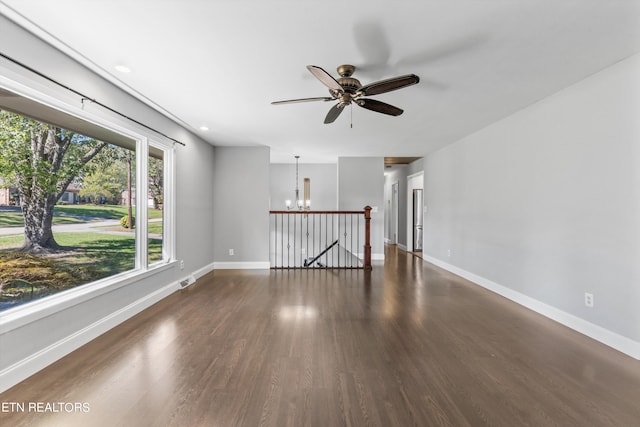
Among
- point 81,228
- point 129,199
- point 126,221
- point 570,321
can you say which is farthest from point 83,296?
point 570,321

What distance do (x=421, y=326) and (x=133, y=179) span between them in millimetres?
3621

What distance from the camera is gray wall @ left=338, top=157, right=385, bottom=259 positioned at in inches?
273

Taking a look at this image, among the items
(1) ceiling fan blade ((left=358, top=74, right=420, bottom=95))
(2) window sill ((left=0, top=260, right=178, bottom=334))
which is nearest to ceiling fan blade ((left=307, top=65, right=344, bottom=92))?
(1) ceiling fan blade ((left=358, top=74, right=420, bottom=95))

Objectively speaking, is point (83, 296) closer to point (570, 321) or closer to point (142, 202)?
point (142, 202)

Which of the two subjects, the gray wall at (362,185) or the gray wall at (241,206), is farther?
the gray wall at (362,185)

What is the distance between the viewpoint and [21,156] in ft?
6.88

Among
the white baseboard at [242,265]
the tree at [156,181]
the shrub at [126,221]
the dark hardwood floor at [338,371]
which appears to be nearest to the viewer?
the dark hardwood floor at [338,371]

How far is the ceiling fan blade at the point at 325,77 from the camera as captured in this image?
207 cm

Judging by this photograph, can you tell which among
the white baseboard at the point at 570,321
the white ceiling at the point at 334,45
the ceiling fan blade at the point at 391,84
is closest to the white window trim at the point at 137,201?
the white ceiling at the point at 334,45

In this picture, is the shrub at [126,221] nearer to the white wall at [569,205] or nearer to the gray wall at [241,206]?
the gray wall at [241,206]

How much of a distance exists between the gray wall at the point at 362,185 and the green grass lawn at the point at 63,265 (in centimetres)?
464

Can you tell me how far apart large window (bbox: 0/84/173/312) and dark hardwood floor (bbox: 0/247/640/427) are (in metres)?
0.65

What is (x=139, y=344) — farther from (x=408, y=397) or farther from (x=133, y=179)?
(x=408, y=397)

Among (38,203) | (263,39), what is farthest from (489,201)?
(38,203)
